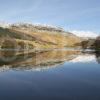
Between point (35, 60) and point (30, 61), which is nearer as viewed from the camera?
point (30, 61)

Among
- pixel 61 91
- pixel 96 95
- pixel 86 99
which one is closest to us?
pixel 86 99

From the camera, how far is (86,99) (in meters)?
20.9

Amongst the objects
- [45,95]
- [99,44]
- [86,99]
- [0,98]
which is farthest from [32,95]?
[99,44]

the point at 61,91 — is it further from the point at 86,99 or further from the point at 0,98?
the point at 0,98

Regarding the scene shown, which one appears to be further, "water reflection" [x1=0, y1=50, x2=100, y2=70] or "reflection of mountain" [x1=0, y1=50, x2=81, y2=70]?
"reflection of mountain" [x1=0, y1=50, x2=81, y2=70]

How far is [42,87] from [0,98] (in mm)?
6420

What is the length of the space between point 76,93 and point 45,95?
2.93 meters

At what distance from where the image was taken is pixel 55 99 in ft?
69.3

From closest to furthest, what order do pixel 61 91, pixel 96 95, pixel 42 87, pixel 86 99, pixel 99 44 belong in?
pixel 86 99
pixel 96 95
pixel 61 91
pixel 42 87
pixel 99 44

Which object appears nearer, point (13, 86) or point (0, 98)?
point (0, 98)

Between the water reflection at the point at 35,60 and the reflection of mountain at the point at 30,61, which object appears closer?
the water reflection at the point at 35,60

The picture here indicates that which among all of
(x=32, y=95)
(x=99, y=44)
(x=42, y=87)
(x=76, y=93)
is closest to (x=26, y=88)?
(x=42, y=87)

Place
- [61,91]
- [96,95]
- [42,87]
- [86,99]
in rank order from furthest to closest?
[42,87]
[61,91]
[96,95]
[86,99]

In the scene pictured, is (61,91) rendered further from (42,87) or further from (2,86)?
(2,86)
